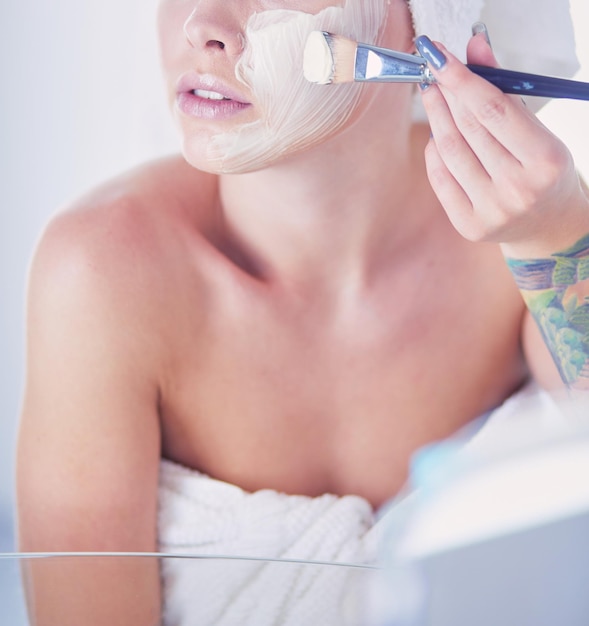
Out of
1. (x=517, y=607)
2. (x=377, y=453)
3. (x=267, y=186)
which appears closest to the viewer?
(x=517, y=607)

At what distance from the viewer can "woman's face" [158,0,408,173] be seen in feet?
2.19

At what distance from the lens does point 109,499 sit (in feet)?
2.74

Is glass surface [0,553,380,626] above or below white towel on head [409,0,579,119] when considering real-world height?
below

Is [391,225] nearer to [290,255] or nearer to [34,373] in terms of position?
[290,255]

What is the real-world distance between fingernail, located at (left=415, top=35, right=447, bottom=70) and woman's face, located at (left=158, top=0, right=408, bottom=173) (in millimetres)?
140

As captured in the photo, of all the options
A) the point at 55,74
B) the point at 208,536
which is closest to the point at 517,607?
the point at 208,536

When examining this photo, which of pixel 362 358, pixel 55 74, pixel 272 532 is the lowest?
pixel 272 532

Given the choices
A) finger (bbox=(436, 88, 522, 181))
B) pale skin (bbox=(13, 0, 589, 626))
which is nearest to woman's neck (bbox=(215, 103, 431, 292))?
pale skin (bbox=(13, 0, 589, 626))

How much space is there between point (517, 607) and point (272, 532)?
0.34 m

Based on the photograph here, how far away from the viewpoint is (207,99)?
27.1 inches

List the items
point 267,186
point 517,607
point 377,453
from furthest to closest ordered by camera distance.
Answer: point 377,453 → point 267,186 → point 517,607

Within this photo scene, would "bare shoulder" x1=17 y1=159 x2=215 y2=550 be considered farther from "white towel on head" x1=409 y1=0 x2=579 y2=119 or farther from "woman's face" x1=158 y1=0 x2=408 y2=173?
"white towel on head" x1=409 y1=0 x2=579 y2=119

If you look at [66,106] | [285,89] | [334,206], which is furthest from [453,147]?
[66,106]

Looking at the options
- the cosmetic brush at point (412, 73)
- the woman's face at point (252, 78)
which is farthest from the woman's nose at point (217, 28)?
the cosmetic brush at point (412, 73)
